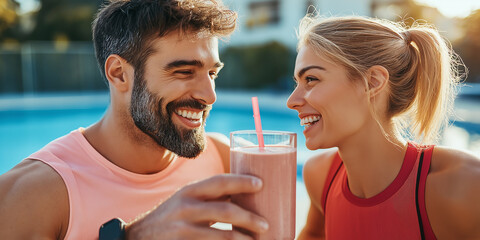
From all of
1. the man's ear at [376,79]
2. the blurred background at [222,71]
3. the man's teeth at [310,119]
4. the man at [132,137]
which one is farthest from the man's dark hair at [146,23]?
the blurred background at [222,71]

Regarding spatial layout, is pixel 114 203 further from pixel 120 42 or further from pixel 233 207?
pixel 233 207

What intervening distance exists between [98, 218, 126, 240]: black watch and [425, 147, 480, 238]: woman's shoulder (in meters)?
1.33

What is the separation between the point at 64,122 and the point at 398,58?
13.2 metres

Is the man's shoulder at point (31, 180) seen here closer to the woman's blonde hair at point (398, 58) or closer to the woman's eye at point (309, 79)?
the woman's eye at point (309, 79)

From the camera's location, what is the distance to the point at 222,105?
16328mm

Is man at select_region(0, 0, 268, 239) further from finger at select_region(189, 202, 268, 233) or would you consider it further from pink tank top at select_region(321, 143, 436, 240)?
finger at select_region(189, 202, 268, 233)

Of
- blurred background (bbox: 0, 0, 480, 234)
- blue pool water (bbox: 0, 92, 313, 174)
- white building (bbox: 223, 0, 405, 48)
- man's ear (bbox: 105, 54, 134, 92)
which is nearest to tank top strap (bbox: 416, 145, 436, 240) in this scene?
man's ear (bbox: 105, 54, 134, 92)

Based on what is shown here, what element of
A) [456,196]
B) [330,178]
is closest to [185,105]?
[330,178]

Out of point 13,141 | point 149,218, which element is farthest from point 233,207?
point 13,141

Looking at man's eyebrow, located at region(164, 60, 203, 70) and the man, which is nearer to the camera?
the man

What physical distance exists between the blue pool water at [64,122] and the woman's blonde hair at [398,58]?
→ 22.2 feet

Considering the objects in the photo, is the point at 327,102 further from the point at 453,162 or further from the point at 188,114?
the point at 188,114

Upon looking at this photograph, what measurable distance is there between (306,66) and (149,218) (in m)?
1.11

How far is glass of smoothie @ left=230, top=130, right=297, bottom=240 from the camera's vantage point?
1.26 m
